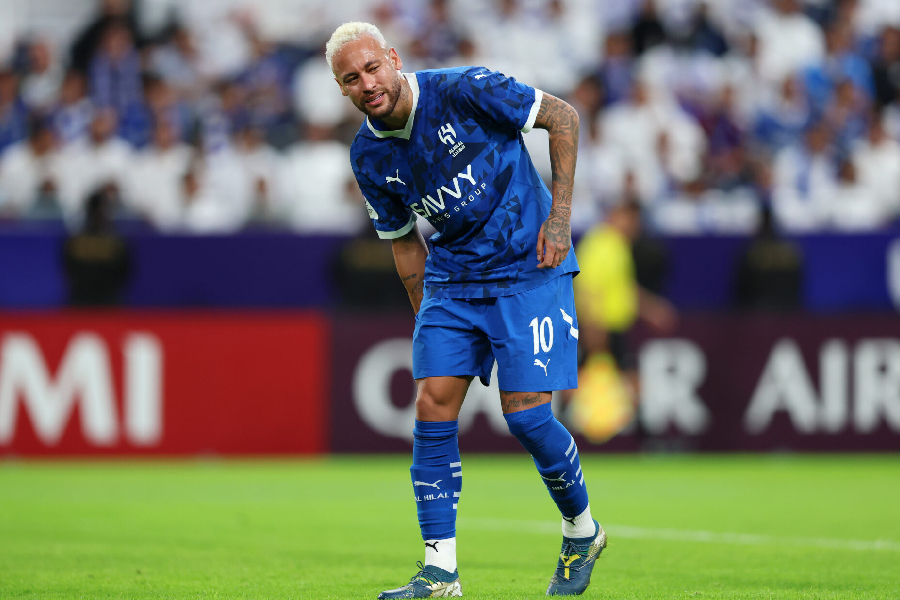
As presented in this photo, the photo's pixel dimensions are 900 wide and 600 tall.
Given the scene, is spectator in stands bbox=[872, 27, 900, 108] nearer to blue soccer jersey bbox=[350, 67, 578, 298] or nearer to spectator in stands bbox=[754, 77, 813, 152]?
spectator in stands bbox=[754, 77, 813, 152]

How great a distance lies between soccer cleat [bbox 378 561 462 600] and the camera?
522cm

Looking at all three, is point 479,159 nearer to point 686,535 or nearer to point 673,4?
point 686,535

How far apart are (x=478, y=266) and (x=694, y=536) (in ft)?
10.5

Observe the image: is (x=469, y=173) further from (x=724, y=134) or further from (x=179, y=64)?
(x=179, y=64)

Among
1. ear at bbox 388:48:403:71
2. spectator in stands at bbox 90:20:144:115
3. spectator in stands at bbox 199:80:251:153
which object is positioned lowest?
ear at bbox 388:48:403:71

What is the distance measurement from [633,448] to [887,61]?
22.4 ft

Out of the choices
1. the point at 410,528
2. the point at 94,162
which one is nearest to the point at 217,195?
the point at 94,162

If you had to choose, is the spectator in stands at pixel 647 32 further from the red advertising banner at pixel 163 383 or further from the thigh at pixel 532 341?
the thigh at pixel 532 341

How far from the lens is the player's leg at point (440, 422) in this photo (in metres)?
5.36

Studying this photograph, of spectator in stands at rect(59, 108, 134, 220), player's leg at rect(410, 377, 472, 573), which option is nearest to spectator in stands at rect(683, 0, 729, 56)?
spectator in stands at rect(59, 108, 134, 220)

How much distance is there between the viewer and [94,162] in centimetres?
1494

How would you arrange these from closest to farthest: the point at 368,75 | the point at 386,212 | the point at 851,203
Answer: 1. the point at 368,75
2. the point at 386,212
3. the point at 851,203

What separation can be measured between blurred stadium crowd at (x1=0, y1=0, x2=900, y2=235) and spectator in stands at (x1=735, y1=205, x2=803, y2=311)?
250 millimetres

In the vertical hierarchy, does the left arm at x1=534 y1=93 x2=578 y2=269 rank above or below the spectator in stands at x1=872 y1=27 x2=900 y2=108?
below
